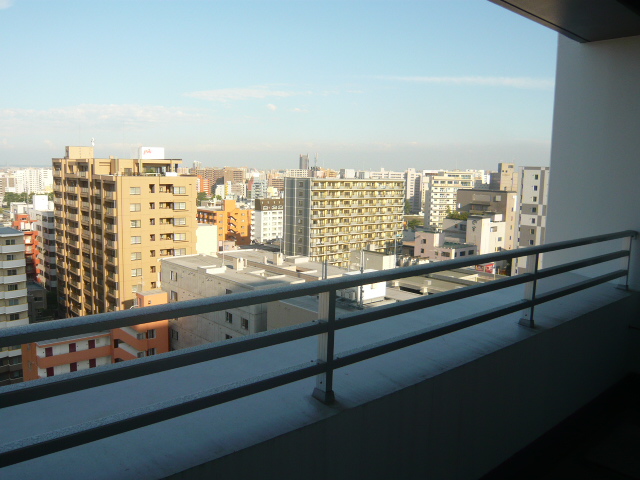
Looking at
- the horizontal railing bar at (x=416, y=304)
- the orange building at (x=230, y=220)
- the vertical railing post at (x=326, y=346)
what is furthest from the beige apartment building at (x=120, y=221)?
the vertical railing post at (x=326, y=346)

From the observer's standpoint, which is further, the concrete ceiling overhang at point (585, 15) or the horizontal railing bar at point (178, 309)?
the concrete ceiling overhang at point (585, 15)

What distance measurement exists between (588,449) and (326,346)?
1604 mm

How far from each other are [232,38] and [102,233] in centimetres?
2727

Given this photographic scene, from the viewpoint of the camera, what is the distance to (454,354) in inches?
68.4

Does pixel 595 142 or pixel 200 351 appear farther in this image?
pixel 595 142

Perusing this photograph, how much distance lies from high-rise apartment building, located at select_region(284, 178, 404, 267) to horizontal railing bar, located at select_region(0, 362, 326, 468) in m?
34.8

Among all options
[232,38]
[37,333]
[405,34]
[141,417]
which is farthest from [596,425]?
[232,38]

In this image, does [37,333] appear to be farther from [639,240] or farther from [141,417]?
[639,240]

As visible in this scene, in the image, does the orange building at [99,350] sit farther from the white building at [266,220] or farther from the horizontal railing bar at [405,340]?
the white building at [266,220]

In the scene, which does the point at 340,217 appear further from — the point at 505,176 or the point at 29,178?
the point at 29,178

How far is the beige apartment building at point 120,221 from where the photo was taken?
85.0 ft

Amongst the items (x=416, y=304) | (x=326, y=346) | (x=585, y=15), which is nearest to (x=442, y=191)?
(x=585, y=15)

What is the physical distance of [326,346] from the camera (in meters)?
1.22

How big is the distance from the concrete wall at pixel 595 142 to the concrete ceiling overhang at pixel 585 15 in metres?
0.17
